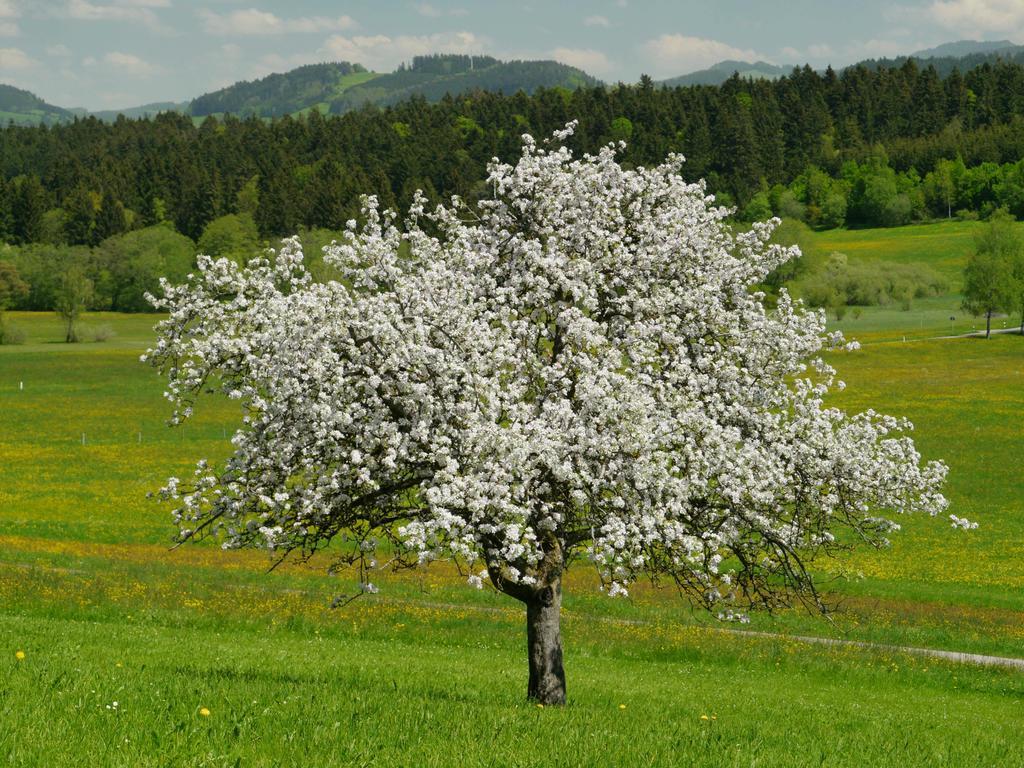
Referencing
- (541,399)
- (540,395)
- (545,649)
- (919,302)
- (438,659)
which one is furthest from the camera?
(919,302)

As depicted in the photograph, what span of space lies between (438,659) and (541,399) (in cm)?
1036

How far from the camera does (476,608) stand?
104 feet

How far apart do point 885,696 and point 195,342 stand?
54.9 ft

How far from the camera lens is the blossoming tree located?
1392 cm

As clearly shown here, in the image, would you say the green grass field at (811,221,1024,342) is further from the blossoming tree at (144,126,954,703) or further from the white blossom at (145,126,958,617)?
the blossoming tree at (144,126,954,703)

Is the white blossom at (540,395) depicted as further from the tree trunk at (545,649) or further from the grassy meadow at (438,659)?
the grassy meadow at (438,659)

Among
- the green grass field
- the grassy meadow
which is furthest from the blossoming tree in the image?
the green grass field

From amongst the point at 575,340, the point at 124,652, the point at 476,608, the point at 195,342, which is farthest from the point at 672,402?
the point at 476,608

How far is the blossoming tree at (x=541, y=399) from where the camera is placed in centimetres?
1392

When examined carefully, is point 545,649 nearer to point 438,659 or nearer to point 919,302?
point 438,659

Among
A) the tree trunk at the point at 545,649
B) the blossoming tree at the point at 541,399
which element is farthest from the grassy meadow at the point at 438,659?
the blossoming tree at the point at 541,399

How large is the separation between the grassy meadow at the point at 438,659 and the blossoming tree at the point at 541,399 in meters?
1.98

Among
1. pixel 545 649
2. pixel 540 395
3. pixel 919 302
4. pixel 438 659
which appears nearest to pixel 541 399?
pixel 540 395

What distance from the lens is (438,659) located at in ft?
77.2
